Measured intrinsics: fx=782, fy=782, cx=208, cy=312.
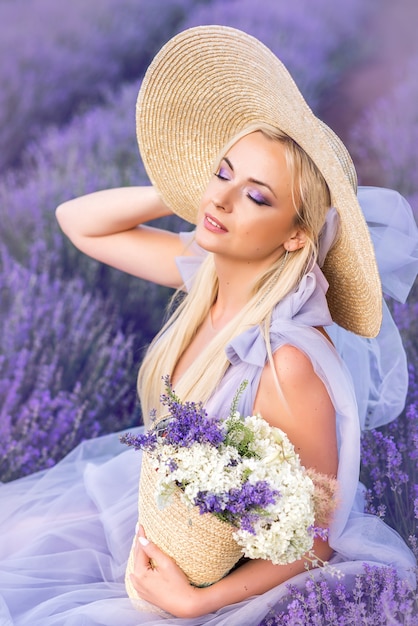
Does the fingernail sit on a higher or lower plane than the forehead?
lower

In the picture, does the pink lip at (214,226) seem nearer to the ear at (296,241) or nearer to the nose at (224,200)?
the nose at (224,200)

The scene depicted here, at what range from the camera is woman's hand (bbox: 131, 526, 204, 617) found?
1.54 meters

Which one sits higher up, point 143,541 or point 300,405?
point 300,405

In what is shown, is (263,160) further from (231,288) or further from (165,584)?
(165,584)

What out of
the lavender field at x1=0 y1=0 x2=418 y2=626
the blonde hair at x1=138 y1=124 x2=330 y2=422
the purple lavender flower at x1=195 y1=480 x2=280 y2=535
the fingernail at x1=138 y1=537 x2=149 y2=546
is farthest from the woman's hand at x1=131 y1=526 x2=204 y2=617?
the lavender field at x1=0 y1=0 x2=418 y2=626

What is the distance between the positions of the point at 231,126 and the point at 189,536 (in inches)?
41.0

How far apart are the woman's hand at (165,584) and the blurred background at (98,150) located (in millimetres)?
701

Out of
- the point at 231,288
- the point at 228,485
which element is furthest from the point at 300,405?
the point at 231,288

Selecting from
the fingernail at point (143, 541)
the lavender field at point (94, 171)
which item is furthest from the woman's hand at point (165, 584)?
the lavender field at point (94, 171)

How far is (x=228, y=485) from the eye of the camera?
1335mm

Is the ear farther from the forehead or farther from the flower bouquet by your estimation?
the flower bouquet

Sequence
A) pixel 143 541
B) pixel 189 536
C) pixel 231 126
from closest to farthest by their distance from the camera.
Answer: pixel 189 536, pixel 143 541, pixel 231 126

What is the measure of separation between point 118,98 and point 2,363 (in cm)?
164

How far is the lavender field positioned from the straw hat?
1.52 feet
